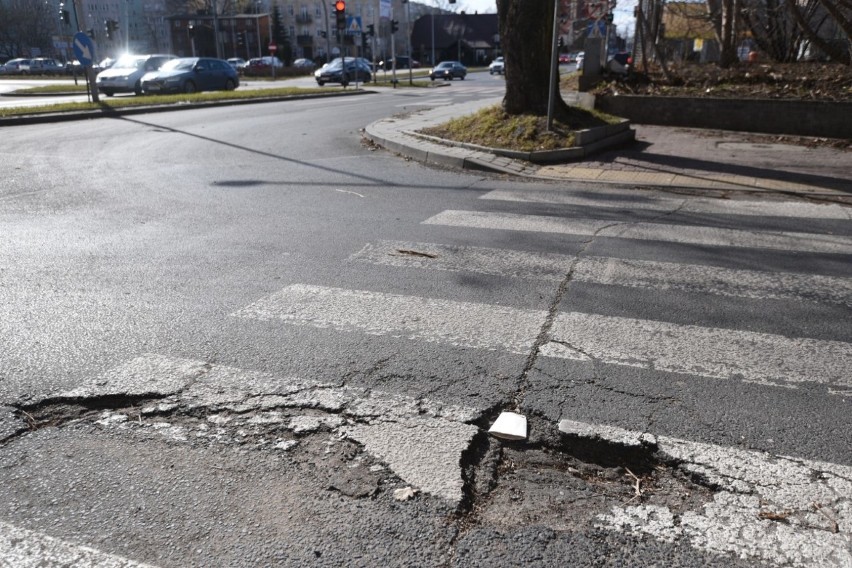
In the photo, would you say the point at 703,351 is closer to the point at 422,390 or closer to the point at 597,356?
the point at 597,356

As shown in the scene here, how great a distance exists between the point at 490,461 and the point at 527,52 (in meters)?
10.5

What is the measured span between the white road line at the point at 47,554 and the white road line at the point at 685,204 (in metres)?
6.34

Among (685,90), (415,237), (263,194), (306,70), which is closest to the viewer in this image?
(415,237)

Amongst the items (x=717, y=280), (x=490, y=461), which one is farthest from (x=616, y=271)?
(x=490, y=461)

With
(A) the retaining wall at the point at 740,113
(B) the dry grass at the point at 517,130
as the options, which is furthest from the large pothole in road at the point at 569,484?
(A) the retaining wall at the point at 740,113

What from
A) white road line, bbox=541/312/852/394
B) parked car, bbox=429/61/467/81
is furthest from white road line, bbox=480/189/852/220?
parked car, bbox=429/61/467/81

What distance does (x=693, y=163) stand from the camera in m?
10.4

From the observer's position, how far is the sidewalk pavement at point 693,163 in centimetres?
893

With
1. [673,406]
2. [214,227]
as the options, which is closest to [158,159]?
[214,227]

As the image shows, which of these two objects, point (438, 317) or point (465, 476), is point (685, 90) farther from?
point (465, 476)

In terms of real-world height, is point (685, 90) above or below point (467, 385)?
above

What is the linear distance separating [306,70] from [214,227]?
5817 centimetres

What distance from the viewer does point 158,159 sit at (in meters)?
10.9

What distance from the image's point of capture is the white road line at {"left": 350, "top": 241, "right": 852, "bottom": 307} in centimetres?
482
